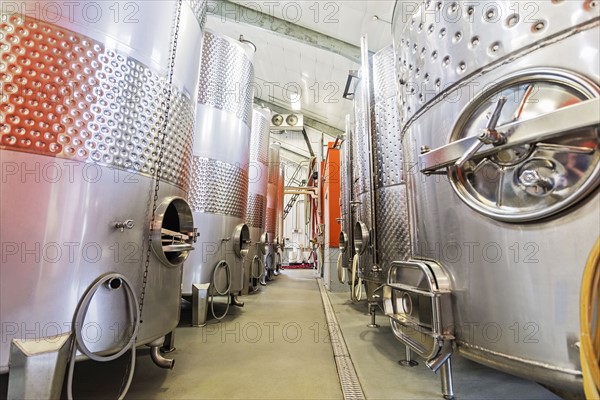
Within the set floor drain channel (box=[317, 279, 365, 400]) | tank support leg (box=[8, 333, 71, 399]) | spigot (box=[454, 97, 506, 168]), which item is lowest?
floor drain channel (box=[317, 279, 365, 400])

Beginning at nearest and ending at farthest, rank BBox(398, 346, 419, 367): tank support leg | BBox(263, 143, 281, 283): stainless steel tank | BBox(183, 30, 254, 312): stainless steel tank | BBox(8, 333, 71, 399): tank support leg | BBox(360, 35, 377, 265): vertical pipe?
BBox(8, 333, 71, 399): tank support leg
BBox(398, 346, 419, 367): tank support leg
BBox(360, 35, 377, 265): vertical pipe
BBox(183, 30, 254, 312): stainless steel tank
BBox(263, 143, 281, 283): stainless steel tank

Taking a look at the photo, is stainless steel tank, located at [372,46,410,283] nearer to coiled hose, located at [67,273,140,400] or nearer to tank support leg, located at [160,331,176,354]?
tank support leg, located at [160,331,176,354]

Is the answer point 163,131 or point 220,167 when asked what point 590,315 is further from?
point 220,167

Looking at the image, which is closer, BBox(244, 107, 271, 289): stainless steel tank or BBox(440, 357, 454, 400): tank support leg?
BBox(440, 357, 454, 400): tank support leg

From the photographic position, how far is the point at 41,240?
1.02 meters

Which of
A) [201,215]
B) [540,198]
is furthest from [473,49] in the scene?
[201,215]

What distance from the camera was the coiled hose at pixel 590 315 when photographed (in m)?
0.66

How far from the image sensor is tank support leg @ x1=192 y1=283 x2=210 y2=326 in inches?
101

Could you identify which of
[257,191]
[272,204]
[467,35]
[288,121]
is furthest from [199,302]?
[288,121]

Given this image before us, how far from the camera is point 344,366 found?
1820 mm

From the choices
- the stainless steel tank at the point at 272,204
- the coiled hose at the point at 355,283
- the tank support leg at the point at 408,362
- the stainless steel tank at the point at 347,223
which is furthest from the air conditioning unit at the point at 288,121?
the tank support leg at the point at 408,362

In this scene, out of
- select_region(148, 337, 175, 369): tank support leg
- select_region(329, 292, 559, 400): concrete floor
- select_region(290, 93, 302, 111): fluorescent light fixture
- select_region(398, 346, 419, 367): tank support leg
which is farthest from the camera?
select_region(290, 93, 302, 111): fluorescent light fixture

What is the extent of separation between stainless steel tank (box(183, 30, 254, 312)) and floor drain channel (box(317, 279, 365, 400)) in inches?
43.6

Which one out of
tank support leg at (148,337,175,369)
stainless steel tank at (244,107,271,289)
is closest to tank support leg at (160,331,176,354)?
tank support leg at (148,337,175,369)
